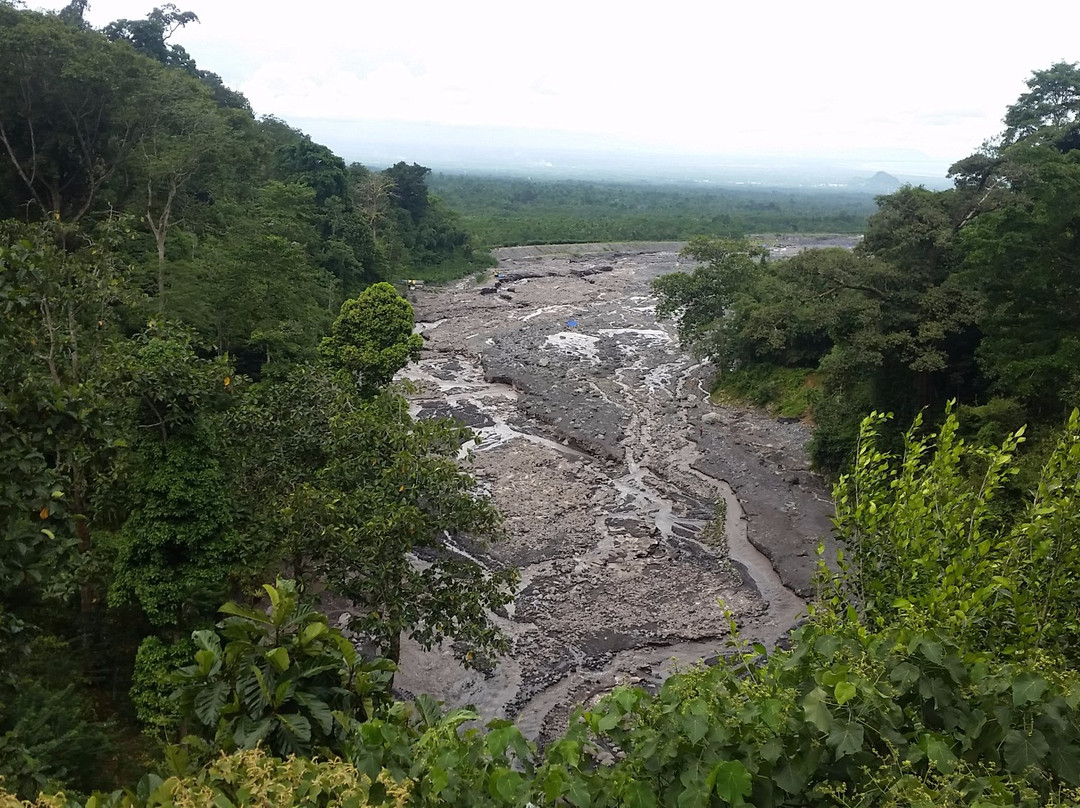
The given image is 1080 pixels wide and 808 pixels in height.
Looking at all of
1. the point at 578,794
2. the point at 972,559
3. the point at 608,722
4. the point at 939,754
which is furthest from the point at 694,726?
the point at 972,559

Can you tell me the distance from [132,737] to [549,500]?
38.4 feet

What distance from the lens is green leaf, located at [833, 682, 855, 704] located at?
11.6 feet

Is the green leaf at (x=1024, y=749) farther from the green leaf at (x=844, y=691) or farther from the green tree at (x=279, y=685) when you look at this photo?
the green tree at (x=279, y=685)

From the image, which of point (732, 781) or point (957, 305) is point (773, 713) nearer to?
point (732, 781)

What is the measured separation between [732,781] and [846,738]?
63cm

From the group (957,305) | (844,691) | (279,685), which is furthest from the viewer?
(957,305)

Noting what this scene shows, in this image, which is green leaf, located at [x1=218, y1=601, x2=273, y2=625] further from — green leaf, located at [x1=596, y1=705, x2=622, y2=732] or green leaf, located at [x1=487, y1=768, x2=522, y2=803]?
green leaf, located at [x1=596, y1=705, x2=622, y2=732]

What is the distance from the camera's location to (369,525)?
9461mm

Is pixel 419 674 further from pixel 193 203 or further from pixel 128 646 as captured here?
pixel 193 203

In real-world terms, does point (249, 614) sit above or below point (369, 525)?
above

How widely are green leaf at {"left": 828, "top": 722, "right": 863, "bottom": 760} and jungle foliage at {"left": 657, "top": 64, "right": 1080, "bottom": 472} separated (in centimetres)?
1396

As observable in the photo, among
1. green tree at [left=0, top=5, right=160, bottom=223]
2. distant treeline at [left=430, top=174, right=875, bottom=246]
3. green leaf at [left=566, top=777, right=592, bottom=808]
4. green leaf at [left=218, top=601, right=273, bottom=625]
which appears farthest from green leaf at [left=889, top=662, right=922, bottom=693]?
distant treeline at [left=430, top=174, right=875, bottom=246]

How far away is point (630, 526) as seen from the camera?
18.7 meters

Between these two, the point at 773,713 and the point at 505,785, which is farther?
the point at 773,713
